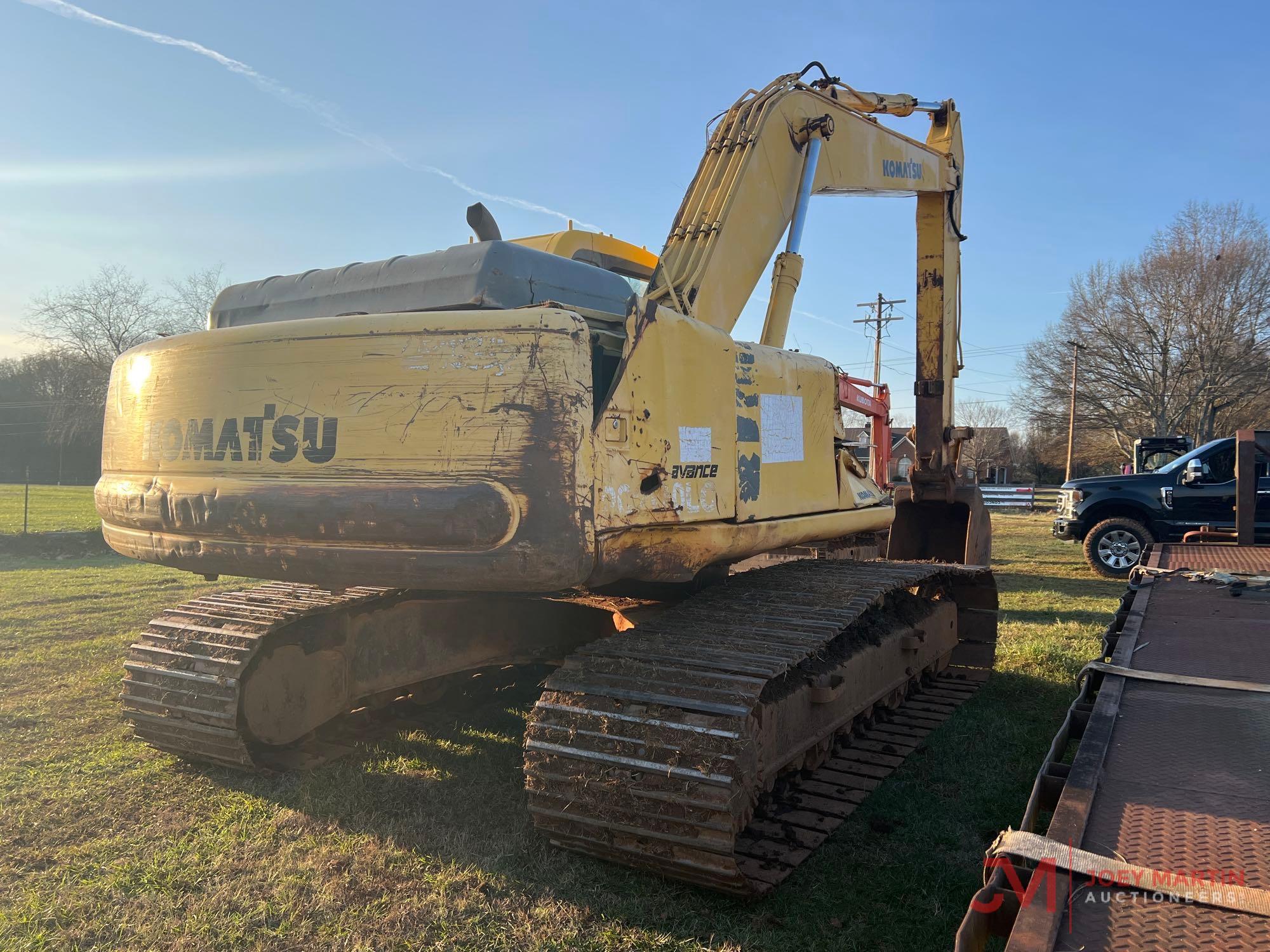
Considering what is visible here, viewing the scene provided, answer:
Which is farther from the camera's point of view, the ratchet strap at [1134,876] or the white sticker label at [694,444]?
the white sticker label at [694,444]

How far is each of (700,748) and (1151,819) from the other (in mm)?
1260

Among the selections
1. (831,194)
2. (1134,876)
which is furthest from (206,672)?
(831,194)

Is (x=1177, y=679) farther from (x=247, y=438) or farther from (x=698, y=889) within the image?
(x=247, y=438)

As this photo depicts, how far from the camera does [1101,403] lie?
138 feet

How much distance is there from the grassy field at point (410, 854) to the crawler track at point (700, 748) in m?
0.17

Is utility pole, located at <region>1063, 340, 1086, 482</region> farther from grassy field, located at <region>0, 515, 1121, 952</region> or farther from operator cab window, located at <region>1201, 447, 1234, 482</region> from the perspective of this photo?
grassy field, located at <region>0, 515, 1121, 952</region>

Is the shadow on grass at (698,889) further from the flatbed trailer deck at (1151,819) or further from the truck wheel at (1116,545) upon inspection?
the truck wheel at (1116,545)

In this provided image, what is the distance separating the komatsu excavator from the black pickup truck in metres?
8.80

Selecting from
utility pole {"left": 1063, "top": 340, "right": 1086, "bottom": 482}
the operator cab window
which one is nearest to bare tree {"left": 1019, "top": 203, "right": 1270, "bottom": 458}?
utility pole {"left": 1063, "top": 340, "right": 1086, "bottom": 482}

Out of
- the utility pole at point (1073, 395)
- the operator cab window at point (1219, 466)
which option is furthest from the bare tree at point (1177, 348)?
the operator cab window at point (1219, 466)

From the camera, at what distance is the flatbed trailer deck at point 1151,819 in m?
1.91

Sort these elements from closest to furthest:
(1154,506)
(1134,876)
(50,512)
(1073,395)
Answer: (1134,876)
(1154,506)
(50,512)
(1073,395)

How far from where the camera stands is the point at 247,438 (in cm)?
337

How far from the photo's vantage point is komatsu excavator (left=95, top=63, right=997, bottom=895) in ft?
9.78
